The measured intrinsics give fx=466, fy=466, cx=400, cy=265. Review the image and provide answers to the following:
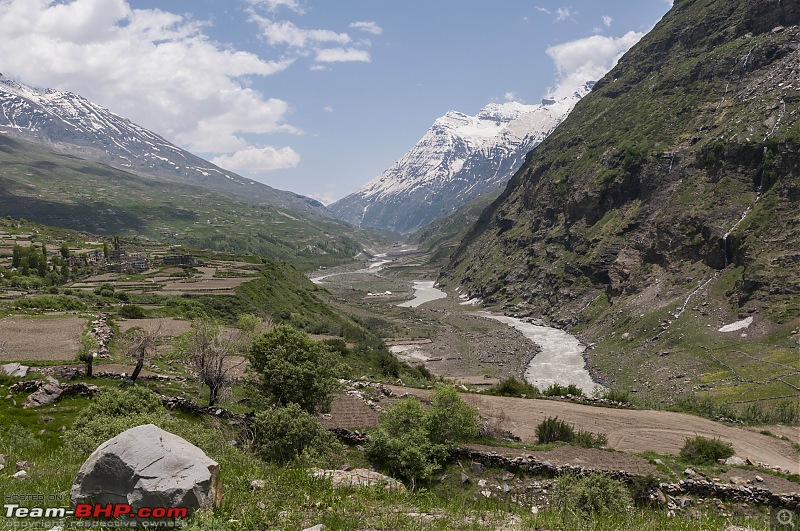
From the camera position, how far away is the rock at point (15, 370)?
31438 mm

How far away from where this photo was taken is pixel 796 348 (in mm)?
65125

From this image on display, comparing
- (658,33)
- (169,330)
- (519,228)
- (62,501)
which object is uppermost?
(658,33)

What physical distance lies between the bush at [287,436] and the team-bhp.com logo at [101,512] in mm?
12616

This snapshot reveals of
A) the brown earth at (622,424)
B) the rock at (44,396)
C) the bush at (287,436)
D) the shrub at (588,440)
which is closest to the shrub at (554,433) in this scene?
the shrub at (588,440)

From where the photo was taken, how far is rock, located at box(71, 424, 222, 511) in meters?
9.27

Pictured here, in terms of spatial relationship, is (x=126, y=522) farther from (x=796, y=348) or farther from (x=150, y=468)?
(x=796, y=348)

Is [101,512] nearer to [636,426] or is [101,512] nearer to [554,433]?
[554,433]

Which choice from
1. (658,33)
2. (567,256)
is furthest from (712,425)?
(658,33)

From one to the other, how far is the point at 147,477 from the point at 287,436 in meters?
14.1

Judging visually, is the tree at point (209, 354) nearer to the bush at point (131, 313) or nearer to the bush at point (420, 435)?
the bush at point (420, 435)

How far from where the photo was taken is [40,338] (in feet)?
148

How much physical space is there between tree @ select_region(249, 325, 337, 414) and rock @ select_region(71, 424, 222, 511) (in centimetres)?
1887

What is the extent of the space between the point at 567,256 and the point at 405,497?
13429 cm

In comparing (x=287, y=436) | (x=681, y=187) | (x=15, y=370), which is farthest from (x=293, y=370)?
(x=681, y=187)
